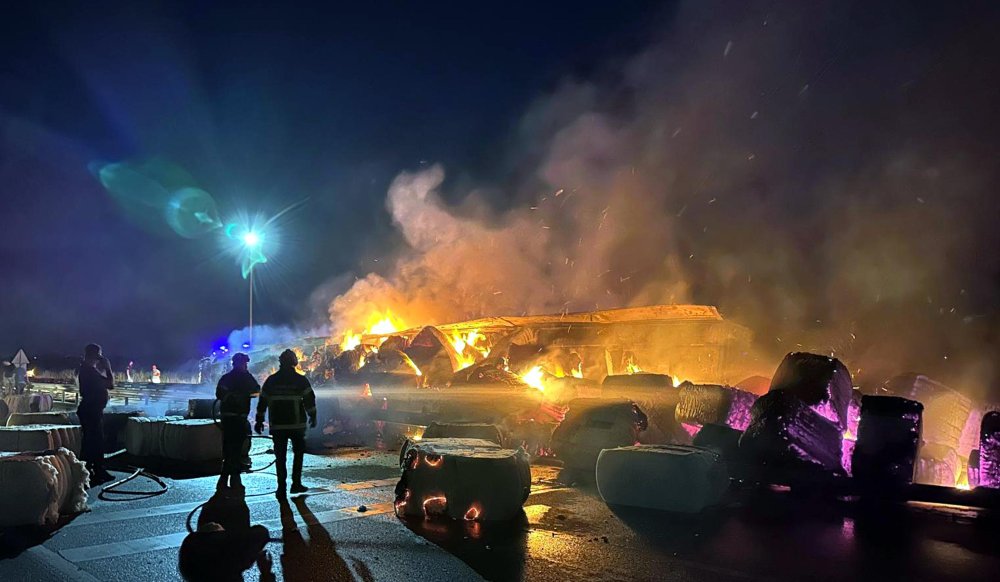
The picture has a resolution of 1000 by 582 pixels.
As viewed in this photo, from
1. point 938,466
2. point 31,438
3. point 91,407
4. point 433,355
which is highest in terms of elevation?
point 433,355

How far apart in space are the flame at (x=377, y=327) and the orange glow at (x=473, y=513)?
19094mm

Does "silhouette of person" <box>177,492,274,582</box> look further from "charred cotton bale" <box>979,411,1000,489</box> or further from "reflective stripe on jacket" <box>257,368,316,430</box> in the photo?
"charred cotton bale" <box>979,411,1000,489</box>

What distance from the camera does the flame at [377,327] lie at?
82.2ft

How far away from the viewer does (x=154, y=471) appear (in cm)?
847

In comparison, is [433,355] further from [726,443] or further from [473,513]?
[473,513]

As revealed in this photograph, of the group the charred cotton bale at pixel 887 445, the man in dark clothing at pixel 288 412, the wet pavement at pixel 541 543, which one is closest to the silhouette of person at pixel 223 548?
the wet pavement at pixel 541 543

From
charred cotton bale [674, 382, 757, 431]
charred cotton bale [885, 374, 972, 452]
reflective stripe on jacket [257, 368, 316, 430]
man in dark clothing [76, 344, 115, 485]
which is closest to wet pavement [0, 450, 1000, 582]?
reflective stripe on jacket [257, 368, 316, 430]

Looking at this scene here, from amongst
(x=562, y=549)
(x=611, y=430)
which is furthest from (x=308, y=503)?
(x=611, y=430)

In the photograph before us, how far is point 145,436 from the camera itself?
31.6 ft

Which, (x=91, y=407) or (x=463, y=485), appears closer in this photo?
(x=463, y=485)

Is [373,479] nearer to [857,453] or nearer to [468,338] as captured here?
[857,453]

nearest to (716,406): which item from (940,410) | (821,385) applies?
(821,385)

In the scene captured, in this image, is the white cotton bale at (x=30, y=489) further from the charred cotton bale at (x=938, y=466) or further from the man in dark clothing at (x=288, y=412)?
the charred cotton bale at (x=938, y=466)

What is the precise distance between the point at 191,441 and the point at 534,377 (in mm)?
8075
